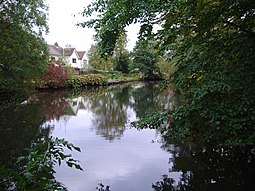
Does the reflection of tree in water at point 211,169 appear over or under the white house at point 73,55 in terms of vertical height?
under

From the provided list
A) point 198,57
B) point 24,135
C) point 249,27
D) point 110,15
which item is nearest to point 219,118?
point 198,57

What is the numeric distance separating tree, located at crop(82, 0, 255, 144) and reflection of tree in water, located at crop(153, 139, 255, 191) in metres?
1.17

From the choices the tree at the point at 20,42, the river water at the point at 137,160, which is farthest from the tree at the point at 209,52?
the tree at the point at 20,42

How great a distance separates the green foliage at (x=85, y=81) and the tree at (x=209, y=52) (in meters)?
25.3

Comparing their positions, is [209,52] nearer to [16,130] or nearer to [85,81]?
[16,130]

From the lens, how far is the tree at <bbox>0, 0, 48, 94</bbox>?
11375mm

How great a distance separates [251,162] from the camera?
5.39m

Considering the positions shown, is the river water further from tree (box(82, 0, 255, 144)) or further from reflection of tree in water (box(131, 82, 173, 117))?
reflection of tree in water (box(131, 82, 173, 117))

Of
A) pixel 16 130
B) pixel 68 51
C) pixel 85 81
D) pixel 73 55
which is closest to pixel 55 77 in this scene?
pixel 85 81

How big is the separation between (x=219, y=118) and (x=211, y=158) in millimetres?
2570

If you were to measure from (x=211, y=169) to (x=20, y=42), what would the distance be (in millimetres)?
10954

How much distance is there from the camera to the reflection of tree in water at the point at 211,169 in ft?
14.9

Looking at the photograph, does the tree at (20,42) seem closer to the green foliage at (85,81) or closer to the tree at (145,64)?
the green foliage at (85,81)

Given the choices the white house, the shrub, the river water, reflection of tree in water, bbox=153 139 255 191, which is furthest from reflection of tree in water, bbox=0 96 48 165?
the white house
